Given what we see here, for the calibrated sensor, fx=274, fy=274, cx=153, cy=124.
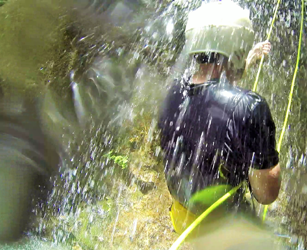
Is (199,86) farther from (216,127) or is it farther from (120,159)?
(120,159)

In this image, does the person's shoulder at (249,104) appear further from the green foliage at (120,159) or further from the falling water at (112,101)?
the green foliage at (120,159)

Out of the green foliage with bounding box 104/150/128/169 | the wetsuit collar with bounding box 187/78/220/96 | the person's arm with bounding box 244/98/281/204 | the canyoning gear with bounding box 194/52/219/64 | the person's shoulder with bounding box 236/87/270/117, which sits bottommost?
the green foliage with bounding box 104/150/128/169

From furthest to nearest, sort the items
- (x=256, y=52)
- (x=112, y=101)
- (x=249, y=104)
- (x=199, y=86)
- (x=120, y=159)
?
(x=112, y=101) → (x=120, y=159) → (x=256, y=52) → (x=199, y=86) → (x=249, y=104)

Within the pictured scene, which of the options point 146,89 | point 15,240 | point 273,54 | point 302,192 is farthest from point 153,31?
point 15,240

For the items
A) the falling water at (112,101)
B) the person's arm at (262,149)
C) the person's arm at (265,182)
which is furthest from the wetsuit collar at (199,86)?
the falling water at (112,101)

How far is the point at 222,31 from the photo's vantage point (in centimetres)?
164

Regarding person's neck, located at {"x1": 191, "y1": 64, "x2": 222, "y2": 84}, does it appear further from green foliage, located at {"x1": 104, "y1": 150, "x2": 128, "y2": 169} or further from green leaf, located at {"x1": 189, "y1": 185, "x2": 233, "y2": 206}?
green foliage, located at {"x1": 104, "y1": 150, "x2": 128, "y2": 169}

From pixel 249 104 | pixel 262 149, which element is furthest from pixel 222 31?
pixel 262 149

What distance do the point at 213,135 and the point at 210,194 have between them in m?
0.40

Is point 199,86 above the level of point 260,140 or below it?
above

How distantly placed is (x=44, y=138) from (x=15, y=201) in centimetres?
108

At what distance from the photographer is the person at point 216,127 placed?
148 centimetres

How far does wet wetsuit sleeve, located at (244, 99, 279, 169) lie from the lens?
145 centimetres

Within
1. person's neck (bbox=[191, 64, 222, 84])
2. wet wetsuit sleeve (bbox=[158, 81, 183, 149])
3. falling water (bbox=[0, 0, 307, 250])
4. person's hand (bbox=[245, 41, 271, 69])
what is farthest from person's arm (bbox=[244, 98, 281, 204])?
falling water (bbox=[0, 0, 307, 250])
